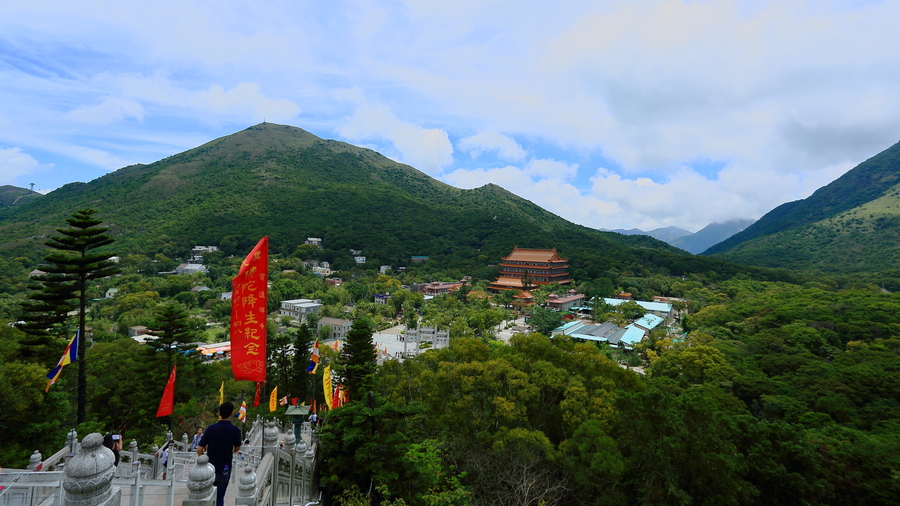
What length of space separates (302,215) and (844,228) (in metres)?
119

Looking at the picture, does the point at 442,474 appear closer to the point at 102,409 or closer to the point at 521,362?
the point at 521,362

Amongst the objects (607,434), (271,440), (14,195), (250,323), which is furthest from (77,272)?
(14,195)

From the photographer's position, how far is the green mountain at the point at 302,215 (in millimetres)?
68000

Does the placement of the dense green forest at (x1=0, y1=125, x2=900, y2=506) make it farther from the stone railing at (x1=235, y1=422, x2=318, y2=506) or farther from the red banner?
the red banner

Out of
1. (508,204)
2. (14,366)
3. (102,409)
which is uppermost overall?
(508,204)

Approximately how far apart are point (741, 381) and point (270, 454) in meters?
17.6

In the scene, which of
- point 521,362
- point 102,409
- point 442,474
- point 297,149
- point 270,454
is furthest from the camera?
point 297,149

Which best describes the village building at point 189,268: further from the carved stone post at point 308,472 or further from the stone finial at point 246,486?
the stone finial at point 246,486

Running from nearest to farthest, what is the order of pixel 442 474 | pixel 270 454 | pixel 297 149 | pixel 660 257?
pixel 270 454 → pixel 442 474 → pixel 660 257 → pixel 297 149

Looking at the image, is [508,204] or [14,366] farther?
[508,204]

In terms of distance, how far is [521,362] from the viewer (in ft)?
43.2

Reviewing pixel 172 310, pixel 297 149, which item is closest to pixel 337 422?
pixel 172 310

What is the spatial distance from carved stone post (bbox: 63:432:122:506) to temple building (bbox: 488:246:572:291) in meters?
50.7

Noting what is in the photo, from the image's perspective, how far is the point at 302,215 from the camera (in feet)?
289
